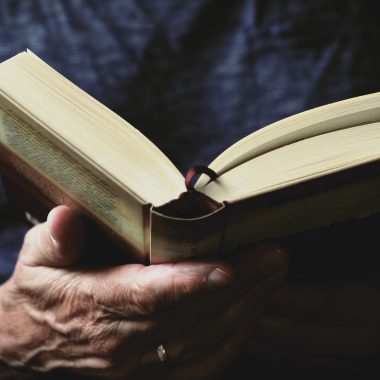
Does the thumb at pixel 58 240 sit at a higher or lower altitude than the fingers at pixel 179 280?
higher

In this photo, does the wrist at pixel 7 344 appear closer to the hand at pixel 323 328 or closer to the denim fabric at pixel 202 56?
the denim fabric at pixel 202 56

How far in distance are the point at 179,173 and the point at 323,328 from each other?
0.46m

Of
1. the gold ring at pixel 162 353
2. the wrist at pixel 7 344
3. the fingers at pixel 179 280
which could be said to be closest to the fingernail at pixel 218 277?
the fingers at pixel 179 280

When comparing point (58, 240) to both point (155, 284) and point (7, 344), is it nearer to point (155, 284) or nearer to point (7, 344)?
point (155, 284)

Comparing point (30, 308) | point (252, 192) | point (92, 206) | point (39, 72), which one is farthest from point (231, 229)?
point (30, 308)

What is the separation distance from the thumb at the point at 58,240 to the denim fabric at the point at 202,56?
26cm

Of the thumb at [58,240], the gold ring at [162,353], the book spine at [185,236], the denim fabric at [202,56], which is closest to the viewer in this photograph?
the book spine at [185,236]

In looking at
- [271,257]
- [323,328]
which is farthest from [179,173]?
[323,328]

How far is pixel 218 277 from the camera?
1.98 feet

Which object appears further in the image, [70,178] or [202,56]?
[202,56]

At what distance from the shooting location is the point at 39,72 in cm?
62

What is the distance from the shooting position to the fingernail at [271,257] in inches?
26.2

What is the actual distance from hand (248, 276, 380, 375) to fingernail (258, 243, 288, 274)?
205mm

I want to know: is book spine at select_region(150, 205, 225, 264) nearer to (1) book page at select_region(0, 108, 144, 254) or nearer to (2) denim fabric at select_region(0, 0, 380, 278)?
(1) book page at select_region(0, 108, 144, 254)
